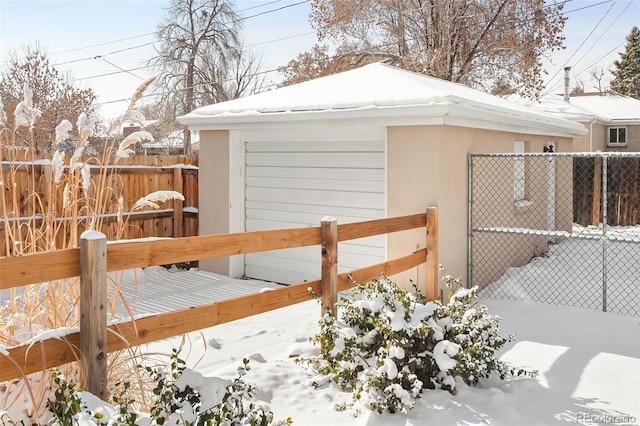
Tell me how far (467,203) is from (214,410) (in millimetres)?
4834

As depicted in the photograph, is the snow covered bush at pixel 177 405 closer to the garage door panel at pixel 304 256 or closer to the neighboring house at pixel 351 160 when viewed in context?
the neighboring house at pixel 351 160

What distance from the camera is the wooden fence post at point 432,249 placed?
19.2 feet

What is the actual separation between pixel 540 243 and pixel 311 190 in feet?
17.0

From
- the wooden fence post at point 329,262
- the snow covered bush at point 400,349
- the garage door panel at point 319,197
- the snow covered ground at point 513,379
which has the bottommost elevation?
the snow covered ground at point 513,379

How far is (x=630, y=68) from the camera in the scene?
3644cm

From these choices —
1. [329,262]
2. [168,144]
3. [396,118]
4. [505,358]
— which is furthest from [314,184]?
[168,144]

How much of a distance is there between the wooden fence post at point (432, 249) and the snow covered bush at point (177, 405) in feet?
11.5

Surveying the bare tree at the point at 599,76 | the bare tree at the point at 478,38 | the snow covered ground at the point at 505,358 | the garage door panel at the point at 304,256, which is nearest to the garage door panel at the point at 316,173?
the garage door panel at the point at 304,256

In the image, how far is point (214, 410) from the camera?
2.50 metres

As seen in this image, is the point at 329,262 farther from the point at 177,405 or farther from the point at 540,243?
the point at 540,243

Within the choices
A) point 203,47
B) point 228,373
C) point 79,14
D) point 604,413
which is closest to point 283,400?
point 228,373

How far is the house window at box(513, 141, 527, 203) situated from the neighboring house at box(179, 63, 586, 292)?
0.05 meters

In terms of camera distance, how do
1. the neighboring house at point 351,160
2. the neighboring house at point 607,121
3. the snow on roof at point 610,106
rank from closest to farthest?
1. the neighboring house at point 351,160
2. the neighboring house at point 607,121
3. the snow on roof at point 610,106

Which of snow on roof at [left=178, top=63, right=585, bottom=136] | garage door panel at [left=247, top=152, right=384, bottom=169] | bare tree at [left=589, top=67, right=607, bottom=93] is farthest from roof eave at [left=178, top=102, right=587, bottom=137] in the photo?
bare tree at [left=589, top=67, right=607, bottom=93]
